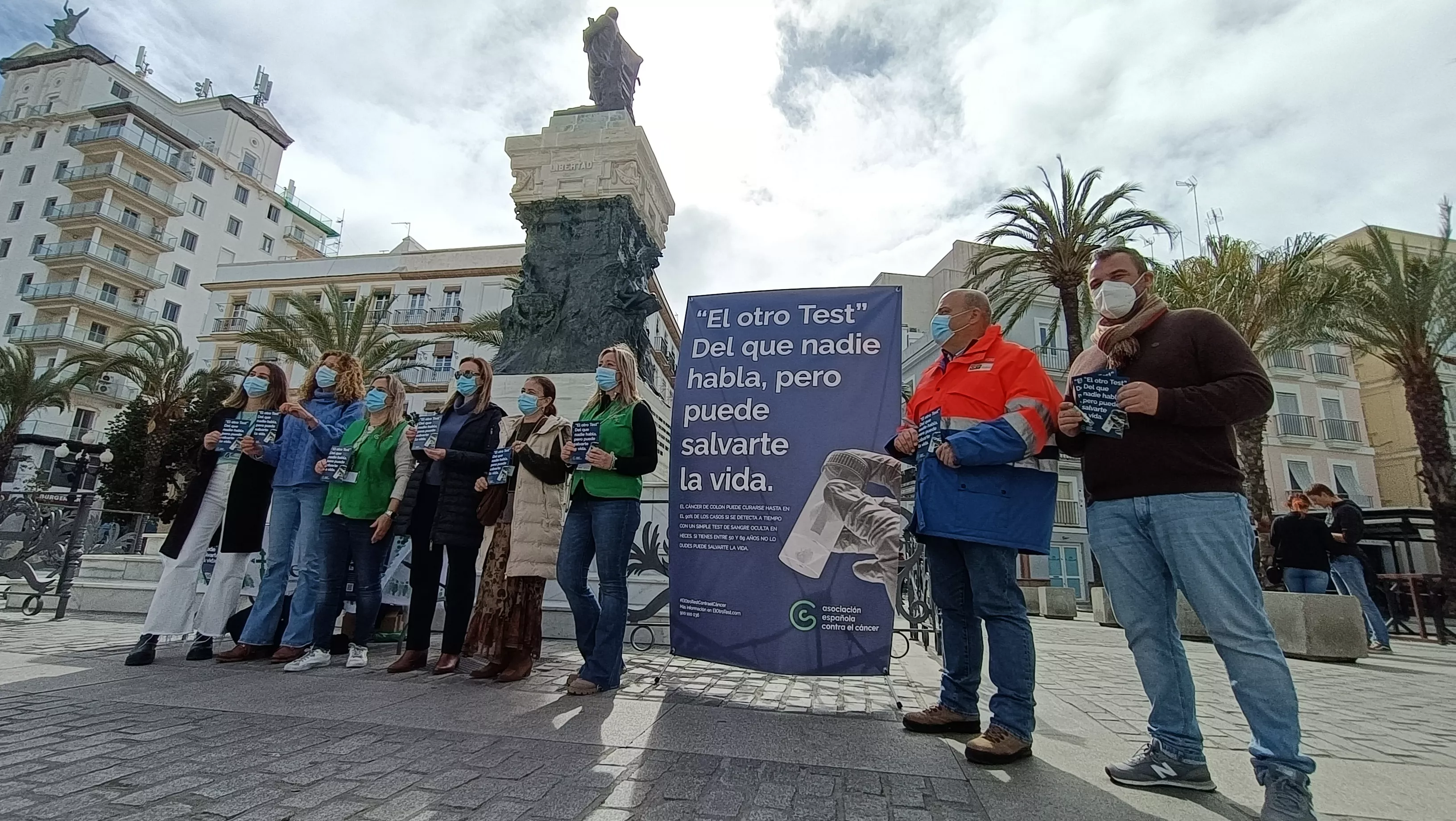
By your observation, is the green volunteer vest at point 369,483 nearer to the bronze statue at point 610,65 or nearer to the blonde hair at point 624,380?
the blonde hair at point 624,380

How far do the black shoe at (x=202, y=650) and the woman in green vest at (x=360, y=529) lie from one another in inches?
29.3

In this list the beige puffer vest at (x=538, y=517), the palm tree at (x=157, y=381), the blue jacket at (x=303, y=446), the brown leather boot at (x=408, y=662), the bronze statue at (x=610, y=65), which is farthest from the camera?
the palm tree at (x=157, y=381)

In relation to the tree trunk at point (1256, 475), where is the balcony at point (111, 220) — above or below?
above

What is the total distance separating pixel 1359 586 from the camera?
8703 millimetres

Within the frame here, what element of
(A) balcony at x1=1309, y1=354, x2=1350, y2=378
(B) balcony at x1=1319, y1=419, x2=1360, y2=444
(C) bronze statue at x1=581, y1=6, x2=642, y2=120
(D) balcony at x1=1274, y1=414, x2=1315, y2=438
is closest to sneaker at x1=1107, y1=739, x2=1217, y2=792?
(C) bronze statue at x1=581, y1=6, x2=642, y2=120

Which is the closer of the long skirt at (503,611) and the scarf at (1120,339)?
the scarf at (1120,339)

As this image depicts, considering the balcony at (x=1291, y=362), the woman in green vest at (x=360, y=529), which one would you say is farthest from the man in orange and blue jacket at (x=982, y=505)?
the balcony at (x=1291, y=362)

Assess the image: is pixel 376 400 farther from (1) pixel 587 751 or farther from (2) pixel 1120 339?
(2) pixel 1120 339

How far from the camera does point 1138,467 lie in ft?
8.52

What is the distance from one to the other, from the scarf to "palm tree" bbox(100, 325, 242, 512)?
2822 centimetres

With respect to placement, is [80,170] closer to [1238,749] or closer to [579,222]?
[579,222]

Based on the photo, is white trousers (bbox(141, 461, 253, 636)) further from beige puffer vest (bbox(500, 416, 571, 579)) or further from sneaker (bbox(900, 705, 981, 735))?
sneaker (bbox(900, 705, 981, 735))

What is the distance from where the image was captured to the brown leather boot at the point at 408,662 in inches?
164

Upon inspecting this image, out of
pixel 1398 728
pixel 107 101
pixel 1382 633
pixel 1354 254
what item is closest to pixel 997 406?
pixel 1398 728
